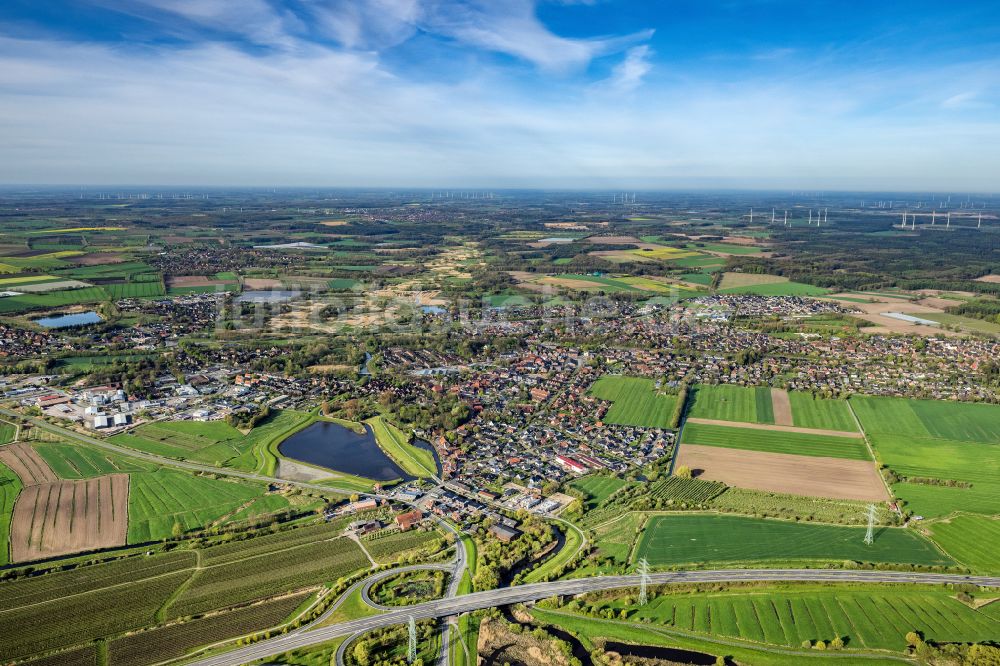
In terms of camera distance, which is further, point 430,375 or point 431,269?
point 431,269

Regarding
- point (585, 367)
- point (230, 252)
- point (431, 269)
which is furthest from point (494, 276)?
point (230, 252)

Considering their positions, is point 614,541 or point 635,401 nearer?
point 614,541

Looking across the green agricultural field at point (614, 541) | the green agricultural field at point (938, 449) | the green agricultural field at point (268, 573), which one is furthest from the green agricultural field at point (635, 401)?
the green agricultural field at point (268, 573)

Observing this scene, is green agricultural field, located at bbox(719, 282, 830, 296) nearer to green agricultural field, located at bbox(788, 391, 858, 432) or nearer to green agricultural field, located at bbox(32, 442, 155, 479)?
green agricultural field, located at bbox(788, 391, 858, 432)

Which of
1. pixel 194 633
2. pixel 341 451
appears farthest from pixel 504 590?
pixel 341 451

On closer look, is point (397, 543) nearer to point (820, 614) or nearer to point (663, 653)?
point (663, 653)

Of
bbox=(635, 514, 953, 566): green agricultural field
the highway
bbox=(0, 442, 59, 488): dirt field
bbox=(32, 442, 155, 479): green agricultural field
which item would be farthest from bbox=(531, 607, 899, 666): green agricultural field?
bbox=(0, 442, 59, 488): dirt field

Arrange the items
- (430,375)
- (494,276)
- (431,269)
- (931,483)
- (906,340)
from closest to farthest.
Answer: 1. (931,483)
2. (430,375)
3. (906,340)
4. (494,276)
5. (431,269)

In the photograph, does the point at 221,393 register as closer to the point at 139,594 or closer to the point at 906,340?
the point at 139,594
